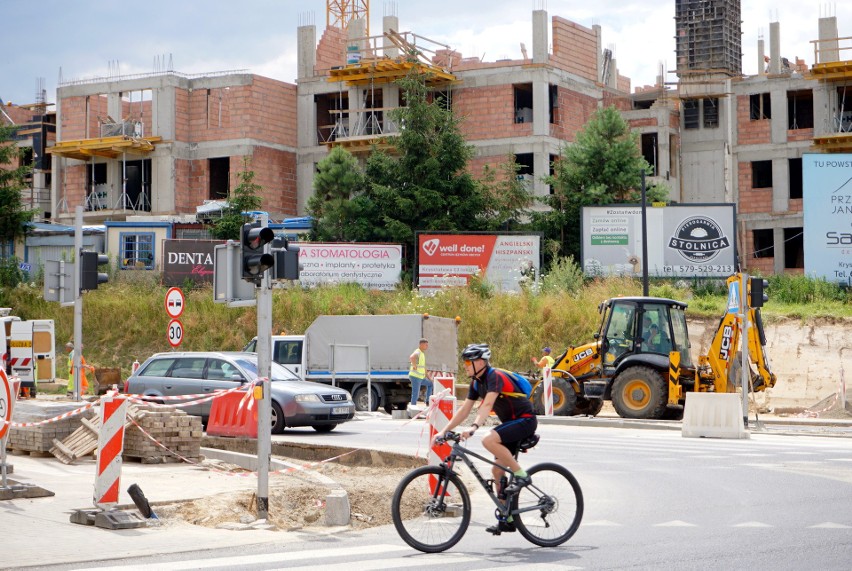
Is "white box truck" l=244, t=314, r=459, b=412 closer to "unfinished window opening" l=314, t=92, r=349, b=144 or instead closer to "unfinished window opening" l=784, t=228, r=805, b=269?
"unfinished window opening" l=784, t=228, r=805, b=269

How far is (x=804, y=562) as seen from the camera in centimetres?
903

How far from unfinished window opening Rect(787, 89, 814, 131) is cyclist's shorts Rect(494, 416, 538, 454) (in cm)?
5361

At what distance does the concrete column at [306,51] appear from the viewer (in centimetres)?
6525

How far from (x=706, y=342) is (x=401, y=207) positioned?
1503cm

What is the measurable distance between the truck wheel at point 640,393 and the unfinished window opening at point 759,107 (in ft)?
121

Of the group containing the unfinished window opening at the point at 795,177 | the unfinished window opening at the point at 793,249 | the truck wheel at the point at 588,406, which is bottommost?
the truck wheel at the point at 588,406

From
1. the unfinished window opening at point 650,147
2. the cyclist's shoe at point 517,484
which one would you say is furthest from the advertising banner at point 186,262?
the cyclist's shoe at point 517,484

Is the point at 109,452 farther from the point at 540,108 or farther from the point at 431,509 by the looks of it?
the point at 540,108

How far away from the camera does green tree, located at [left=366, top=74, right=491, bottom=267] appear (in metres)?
50.5

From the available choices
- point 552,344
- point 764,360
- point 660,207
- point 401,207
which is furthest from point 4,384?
point 401,207

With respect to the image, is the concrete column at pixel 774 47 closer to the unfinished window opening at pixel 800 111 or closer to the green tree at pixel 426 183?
the unfinished window opening at pixel 800 111

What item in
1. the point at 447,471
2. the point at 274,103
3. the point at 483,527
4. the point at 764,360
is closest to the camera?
the point at 447,471

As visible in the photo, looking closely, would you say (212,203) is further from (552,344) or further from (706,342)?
(706,342)

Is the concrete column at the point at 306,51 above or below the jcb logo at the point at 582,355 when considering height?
above
